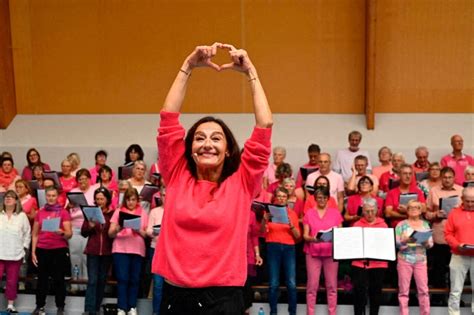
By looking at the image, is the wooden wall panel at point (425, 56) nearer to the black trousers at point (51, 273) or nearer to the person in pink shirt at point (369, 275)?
the person in pink shirt at point (369, 275)

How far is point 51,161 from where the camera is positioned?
10.4 metres

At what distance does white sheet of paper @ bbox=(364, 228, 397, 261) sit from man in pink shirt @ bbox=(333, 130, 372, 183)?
2.28m

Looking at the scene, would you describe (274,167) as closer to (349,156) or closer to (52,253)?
(349,156)

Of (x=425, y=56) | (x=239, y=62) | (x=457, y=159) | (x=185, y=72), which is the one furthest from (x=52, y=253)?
(x=425, y=56)

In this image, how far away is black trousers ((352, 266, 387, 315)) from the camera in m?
7.27

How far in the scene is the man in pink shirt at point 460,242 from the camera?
7258 mm

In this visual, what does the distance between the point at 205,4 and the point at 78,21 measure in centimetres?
179

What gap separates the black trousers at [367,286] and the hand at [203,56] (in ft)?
15.4

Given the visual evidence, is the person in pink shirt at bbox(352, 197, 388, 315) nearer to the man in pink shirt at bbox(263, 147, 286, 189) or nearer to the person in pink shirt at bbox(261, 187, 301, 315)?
the person in pink shirt at bbox(261, 187, 301, 315)

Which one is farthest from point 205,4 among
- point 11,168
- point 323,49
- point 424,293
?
point 424,293

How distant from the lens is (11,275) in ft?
25.3

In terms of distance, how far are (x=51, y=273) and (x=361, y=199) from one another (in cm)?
308

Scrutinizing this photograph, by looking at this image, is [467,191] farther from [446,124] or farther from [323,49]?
[323,49]

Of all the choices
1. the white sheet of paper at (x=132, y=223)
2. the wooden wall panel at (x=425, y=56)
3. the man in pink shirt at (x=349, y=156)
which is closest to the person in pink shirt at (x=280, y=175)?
the man in pink shirt at (x=349, y=156)
